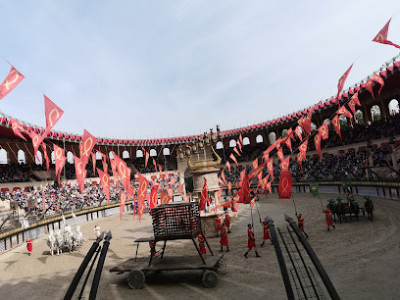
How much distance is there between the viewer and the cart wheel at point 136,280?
406 inches

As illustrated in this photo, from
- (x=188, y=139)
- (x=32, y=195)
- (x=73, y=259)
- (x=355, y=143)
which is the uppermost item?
(x=188, y=139)

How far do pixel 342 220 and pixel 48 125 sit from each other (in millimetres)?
18396

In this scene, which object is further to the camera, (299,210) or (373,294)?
(299,210)

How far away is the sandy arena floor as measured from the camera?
29.3 feet

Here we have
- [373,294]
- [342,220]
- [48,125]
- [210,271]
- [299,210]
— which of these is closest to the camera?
[373,294]

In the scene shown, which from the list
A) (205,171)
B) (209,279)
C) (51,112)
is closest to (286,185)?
(209,279)

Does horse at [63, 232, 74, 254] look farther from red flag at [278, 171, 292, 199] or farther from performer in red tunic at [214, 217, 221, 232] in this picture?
red flag at [278, 171, 292, 199]

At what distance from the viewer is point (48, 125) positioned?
1071 centimetres

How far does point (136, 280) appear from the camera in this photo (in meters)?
10.3

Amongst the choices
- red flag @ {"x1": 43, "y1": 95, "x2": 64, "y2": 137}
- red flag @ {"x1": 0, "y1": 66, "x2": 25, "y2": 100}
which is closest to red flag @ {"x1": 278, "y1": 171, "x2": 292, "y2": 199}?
red flag @ {"x1": 43, "y1": 95, "x2": 64, "y2": 137}

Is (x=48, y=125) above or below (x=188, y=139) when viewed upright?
below

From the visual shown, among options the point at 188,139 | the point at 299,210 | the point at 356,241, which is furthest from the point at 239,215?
the point at 188,139

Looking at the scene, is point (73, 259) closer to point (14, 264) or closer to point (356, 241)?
point (14, 264)

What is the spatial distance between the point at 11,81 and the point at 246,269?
1232 cm
